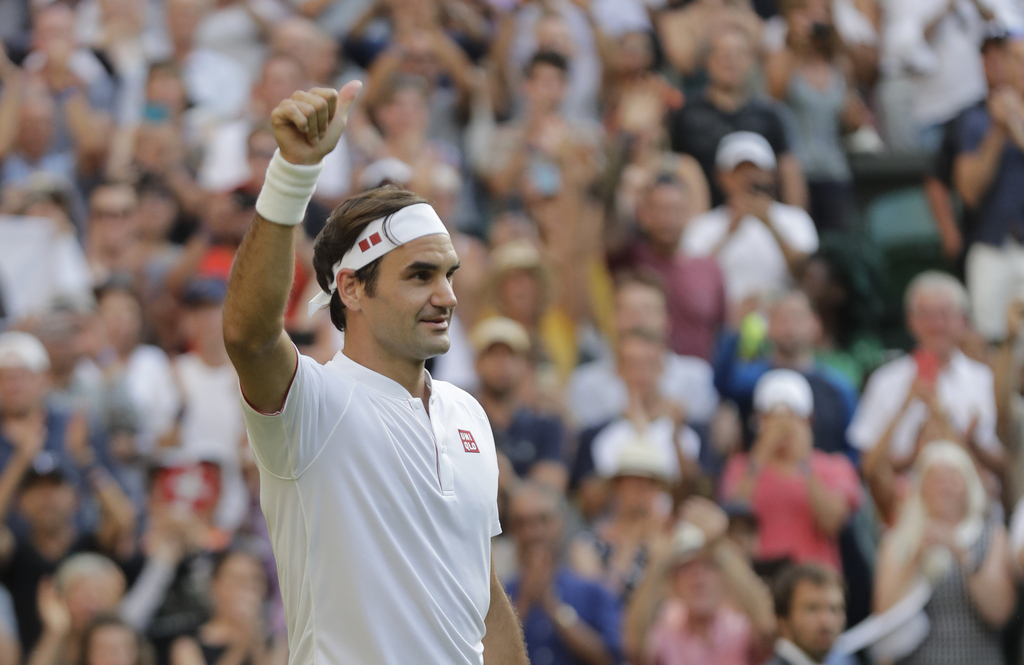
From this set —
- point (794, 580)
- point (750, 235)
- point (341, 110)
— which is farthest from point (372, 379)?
point (750, 235)

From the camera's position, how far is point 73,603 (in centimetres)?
710

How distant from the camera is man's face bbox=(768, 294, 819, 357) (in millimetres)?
8359

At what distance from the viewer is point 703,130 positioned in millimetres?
10367

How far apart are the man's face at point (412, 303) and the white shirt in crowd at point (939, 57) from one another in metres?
8.53

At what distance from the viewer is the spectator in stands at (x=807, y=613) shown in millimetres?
6582

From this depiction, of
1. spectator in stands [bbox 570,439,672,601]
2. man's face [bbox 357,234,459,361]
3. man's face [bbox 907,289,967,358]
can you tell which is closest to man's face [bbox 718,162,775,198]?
man's face [bbox 907,289,967,358]

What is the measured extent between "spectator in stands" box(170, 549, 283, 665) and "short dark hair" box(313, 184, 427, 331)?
3.60 m

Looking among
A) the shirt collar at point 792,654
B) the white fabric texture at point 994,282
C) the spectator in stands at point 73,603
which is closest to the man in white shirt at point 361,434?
the shirt collar at point 792,654

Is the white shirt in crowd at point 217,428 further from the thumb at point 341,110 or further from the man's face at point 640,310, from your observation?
the thumb at point 341,110

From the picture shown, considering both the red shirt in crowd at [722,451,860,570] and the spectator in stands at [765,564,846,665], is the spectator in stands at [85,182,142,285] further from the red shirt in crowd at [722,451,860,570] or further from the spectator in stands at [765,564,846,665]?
the spectator in stands at [765,564,846,665]

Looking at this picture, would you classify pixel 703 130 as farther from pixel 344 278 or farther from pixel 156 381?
pixel 344 278

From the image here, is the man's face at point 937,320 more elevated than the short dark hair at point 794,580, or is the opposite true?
the man's face at point 937,320

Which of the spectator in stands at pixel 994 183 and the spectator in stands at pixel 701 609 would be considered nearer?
the spectator in stands at pixel 701 609

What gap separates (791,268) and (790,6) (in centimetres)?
301
